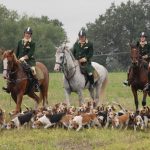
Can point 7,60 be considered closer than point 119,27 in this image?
Yes

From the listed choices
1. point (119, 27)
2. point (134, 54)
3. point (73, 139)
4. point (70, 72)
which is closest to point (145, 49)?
point (134, 54)

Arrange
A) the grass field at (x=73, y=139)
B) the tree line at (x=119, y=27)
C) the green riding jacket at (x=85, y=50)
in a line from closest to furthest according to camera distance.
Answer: the grass field at (x=73, y=139), the green riding jacket at (x=85, y=50), the tree line at (x=119, y=27)

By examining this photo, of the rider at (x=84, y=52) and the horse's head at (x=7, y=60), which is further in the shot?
the rider at (x=84, y=52)

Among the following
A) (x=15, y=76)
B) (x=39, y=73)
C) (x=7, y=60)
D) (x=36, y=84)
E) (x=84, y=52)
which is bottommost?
(x=36, y=84)

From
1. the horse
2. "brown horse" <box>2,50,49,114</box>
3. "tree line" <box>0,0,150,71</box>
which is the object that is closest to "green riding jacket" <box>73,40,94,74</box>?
the horse

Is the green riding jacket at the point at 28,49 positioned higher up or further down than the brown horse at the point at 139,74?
higher up

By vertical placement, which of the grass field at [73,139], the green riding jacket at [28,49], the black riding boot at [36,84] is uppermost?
the green riding jacket at [28,49]

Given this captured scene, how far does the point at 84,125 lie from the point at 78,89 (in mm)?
2874

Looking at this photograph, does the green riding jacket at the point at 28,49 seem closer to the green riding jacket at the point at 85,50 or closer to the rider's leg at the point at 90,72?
the green riding jacket at the point at 85,50

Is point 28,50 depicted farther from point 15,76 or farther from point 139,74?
point 139,74

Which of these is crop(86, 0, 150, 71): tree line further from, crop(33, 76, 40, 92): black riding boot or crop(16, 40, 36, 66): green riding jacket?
crop(16, 40, 36, 66): green riding jacket

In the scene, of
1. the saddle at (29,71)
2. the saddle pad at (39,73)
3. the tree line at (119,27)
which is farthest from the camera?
the tree line at (119,27)

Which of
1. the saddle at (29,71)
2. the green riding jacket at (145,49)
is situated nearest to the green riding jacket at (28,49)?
the saddle at (29,71)

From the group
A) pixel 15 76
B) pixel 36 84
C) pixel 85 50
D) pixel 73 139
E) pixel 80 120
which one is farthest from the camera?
pixel 85 50
